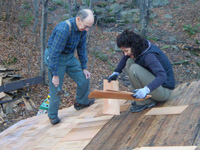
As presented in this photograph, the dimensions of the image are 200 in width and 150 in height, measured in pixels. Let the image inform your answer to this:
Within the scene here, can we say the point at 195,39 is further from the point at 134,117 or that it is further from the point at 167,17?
the point at 134,117

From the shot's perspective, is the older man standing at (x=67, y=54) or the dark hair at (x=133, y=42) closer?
the dark hair at (x=133, y=42)

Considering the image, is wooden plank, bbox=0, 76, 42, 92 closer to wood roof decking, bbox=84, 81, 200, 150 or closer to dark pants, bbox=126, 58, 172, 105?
wood roof decking, bbox=84, 81, 200, 150

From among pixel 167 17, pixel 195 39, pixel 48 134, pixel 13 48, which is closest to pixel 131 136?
pixel 48 134

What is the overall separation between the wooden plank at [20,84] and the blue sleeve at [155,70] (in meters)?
3.55

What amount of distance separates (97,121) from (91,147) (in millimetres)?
676

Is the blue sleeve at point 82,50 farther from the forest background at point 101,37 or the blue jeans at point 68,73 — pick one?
the forest background at point 101,37

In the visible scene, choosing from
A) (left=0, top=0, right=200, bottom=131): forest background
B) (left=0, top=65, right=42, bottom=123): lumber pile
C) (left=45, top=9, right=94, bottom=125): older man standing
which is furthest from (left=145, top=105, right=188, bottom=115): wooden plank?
(left=0, top=65, right=42, bottom=123): lumber pile

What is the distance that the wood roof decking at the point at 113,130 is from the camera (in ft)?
6.75

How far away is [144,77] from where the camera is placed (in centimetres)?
263

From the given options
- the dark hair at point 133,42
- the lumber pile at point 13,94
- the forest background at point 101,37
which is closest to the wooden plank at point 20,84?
the lumber pile at point 13,94

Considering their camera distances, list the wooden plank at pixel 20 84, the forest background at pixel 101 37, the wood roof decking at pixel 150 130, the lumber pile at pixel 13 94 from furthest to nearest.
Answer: the forest background at pixel 101 37, the wooden plank at pixel 20 84, the lumber pile at pixel 13 94, the wood roof decking at pixel 150 130

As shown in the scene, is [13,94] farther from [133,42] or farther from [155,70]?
[155,70]

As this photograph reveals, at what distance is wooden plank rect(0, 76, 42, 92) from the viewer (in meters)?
4.82

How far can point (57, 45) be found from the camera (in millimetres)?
2727
